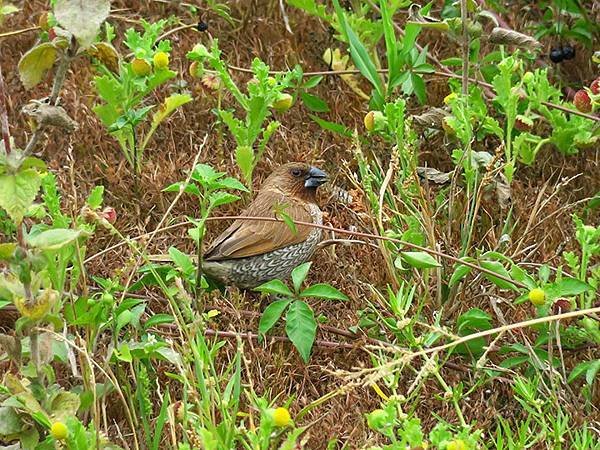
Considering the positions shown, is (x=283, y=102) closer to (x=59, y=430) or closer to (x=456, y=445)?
(x=59, y=430)

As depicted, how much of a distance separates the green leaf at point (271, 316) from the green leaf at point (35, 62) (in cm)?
108

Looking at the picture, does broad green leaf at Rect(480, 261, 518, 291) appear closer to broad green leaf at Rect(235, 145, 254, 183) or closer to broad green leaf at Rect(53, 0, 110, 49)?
broad green leaf at Rect(235, 145, 254, 183)

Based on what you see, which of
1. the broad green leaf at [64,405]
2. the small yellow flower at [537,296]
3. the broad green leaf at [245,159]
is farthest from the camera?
the broad green leaf at [245,159]

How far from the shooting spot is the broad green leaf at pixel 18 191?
109 inches

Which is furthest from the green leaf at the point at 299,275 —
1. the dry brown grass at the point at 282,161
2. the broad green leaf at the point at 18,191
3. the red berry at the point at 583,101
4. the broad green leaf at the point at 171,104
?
the red berry at the point at 583,101

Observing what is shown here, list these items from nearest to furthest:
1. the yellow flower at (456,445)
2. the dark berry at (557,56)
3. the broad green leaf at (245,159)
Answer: the yellow flower at (456,445)
the broad green leaf at (245,159)
the dark berry at (557,56)

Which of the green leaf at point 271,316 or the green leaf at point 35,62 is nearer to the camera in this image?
the green leaf at point 35,62

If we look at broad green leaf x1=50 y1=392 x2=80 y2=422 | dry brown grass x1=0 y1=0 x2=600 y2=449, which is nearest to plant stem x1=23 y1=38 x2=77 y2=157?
dry brown grass x1=0 y1=0 x2=600 y2=449

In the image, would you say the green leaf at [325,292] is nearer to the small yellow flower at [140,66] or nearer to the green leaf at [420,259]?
the green leaf at [420,259]

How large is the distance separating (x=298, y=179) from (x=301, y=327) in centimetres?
87

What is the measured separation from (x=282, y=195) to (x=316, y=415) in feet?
3.32

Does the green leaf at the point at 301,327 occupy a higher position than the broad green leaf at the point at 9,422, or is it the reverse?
the broad green leaf at the point at 9,422

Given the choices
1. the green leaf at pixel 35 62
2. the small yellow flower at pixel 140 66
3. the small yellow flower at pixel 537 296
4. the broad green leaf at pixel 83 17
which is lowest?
the small yellow flower at pixel 537 296

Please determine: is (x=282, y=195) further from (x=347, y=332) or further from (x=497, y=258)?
(x=497, y=258)
